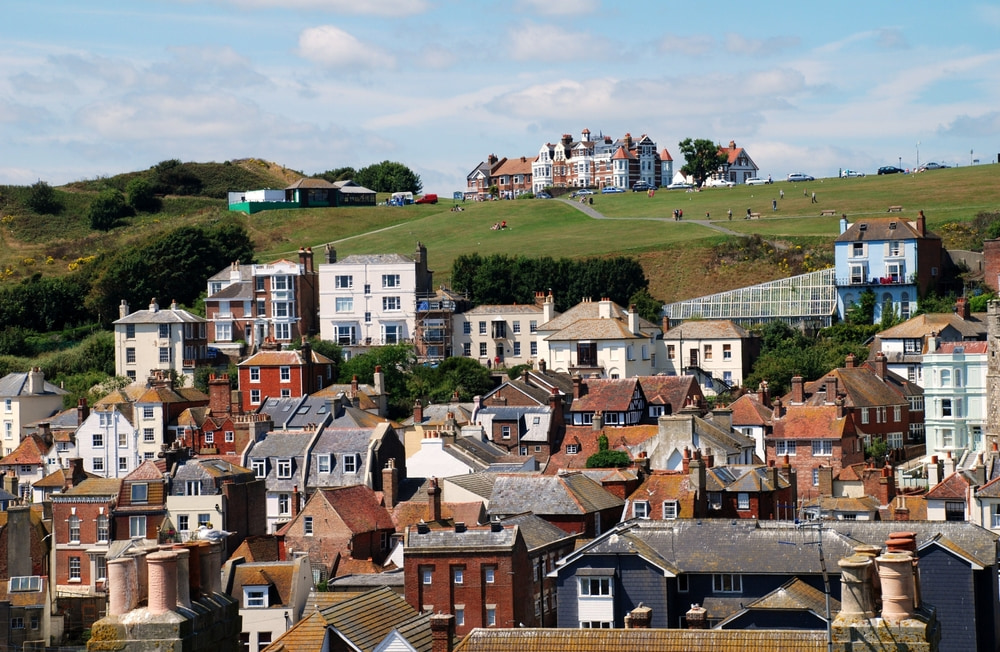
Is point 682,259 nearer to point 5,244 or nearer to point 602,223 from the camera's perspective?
point 602,223

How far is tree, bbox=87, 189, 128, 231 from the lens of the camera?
158250 millimetres

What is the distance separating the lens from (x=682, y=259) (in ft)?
404

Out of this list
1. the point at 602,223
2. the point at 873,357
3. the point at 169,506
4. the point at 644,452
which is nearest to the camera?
the point at 169,506

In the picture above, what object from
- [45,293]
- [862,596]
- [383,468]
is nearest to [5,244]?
[45,293]

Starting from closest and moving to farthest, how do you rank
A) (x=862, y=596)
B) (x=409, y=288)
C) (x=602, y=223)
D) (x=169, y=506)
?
1. (x=862, y=596)
2. (x=169, y=506)
3. (x=409, y=288)
4. (x=602, y=223)

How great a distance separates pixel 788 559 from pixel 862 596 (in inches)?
1169

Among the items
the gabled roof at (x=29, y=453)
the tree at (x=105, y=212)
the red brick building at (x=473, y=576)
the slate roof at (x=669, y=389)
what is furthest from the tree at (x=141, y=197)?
the red brick building at (x=473, y=576)

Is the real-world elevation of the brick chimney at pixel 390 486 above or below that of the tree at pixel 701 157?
below

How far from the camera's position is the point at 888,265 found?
330ft

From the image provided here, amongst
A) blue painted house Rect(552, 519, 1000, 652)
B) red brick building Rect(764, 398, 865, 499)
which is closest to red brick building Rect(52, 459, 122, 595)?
blue painted house Rect(552, 519, 1000, 652)

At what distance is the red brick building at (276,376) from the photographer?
9225 cm

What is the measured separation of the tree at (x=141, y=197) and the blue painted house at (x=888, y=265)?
280ft

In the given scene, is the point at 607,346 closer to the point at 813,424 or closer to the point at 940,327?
the point at 940,327

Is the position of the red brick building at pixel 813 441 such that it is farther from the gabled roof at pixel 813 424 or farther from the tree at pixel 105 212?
the tree at pixel 105 212
